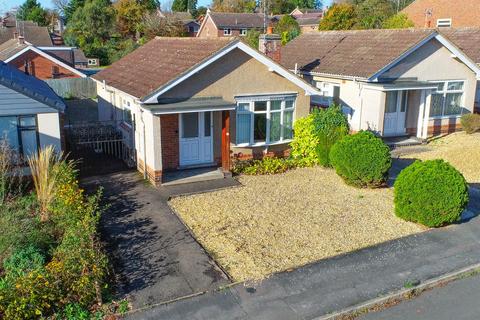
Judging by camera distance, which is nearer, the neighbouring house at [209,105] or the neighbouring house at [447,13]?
the neighbouring house at [209,105]

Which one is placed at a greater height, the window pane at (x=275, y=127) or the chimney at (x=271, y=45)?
the chimney at (x=271, y=45)

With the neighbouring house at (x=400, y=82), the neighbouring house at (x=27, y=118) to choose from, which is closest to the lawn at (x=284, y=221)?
the neighbouring house at (x=27, y=118)

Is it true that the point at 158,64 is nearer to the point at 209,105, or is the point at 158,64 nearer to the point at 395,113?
the point at 209,105

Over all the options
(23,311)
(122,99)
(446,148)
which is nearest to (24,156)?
(122,99)

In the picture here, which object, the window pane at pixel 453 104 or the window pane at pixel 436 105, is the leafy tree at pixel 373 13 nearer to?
the window pane at pixel 453 104

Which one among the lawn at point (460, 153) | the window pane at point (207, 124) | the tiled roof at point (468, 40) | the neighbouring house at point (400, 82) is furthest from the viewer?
the tiled roof at point (468, 40)

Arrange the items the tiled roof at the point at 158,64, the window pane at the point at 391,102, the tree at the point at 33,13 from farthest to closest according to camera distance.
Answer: the tree at the point at 33,13
the window pane at the point at 391,102
the tiled roof at the point at 158,64

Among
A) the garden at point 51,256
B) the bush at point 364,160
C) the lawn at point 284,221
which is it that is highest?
the bush at point 364,160

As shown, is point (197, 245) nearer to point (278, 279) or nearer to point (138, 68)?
point (278, 279)

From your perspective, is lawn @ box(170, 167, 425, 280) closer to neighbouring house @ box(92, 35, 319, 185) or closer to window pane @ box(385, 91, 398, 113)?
neighbouring house @ box(92, 35, 319, 185)
